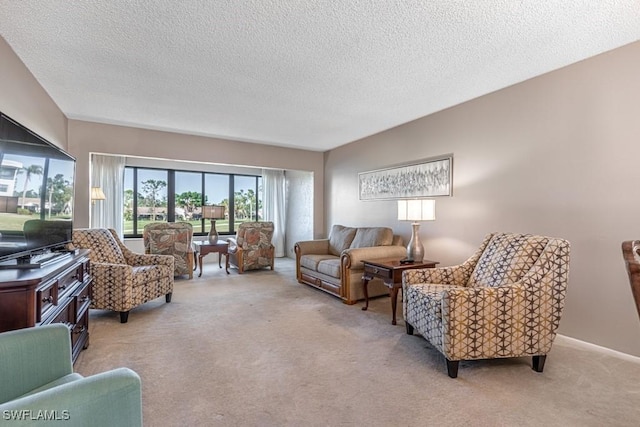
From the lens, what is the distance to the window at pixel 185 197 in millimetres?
6387

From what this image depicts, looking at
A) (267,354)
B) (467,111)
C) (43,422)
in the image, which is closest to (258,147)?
(467,111)

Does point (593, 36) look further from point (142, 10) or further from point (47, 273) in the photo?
point (47, 273)

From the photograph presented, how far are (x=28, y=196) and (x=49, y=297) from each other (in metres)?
0.64

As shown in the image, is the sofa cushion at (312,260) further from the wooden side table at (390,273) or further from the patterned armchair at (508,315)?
the patterned armchair at (508,315)

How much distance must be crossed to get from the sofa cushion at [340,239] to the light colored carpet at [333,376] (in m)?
1.56

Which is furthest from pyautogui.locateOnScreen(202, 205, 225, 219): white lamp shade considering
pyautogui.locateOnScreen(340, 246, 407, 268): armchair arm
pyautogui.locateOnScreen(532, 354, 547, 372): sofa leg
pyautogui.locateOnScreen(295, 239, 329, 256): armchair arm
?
pyautogui.locateOnScreen(532, 354, 547, 372): sofa leg

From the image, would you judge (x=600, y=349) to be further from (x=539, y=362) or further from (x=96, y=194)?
(x=96, y=194)

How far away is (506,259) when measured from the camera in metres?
2.41

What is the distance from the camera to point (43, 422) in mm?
793

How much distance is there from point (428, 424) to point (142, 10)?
296 cm

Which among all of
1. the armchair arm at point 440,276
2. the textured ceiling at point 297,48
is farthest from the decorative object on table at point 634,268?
the armchair arm at point 440,276

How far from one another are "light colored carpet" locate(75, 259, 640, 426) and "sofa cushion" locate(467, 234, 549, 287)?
0.63 m

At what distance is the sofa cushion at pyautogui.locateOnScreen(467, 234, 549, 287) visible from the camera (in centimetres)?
228

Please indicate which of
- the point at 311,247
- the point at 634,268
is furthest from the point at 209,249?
the point at 634,268
